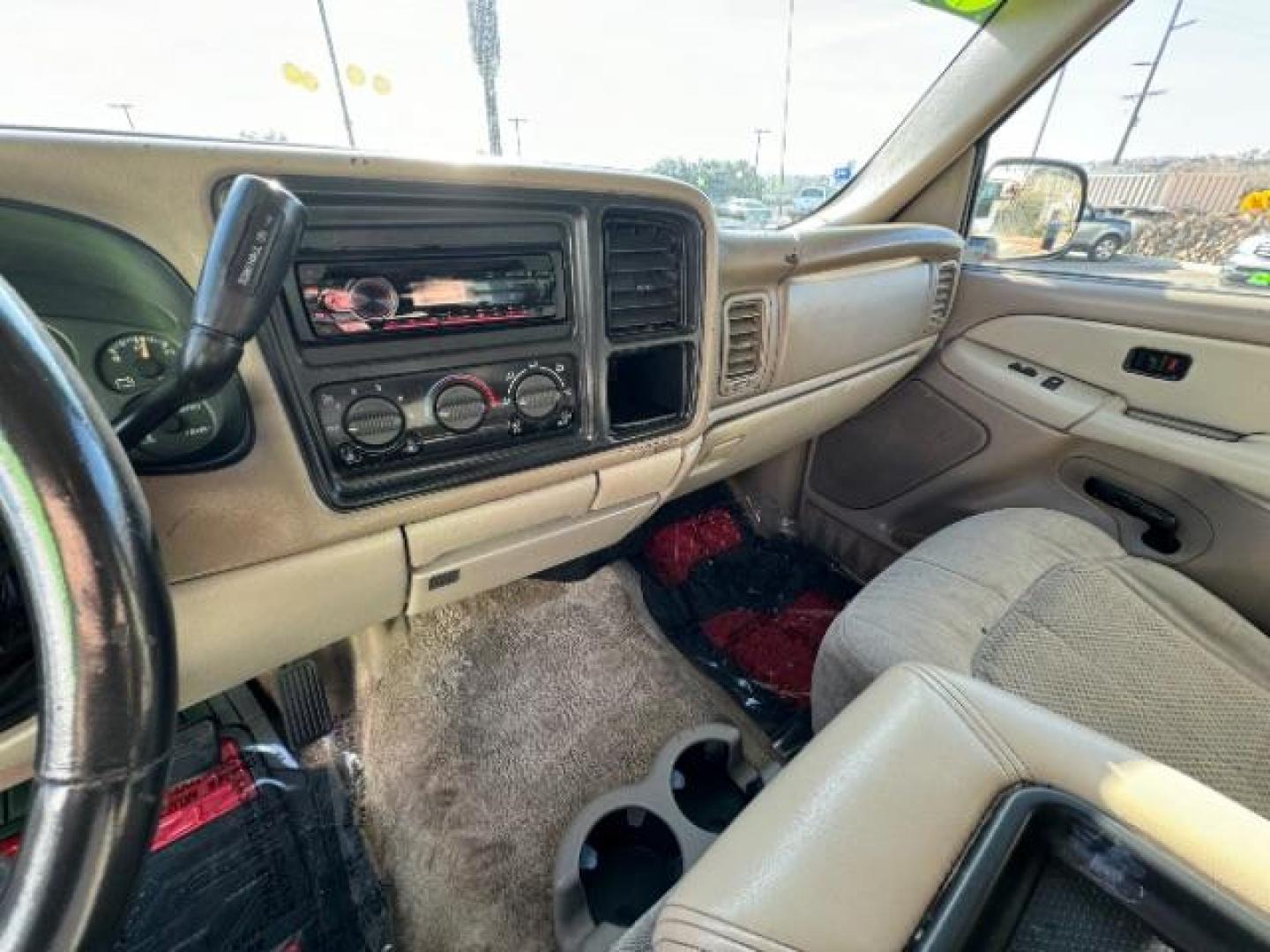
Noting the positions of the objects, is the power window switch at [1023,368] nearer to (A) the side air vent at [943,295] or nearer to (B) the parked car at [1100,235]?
(A) the side air vent at [943,295]

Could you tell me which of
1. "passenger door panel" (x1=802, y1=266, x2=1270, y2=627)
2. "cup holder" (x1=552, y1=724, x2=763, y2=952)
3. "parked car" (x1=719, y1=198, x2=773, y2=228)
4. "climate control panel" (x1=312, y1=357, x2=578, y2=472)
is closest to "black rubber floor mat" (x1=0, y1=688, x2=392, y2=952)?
"cup holder" (x1=552, y1=724, x2=763, y2=952)

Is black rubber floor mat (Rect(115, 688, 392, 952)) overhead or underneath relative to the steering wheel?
underneath

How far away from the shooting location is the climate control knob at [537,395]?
0.85 metres

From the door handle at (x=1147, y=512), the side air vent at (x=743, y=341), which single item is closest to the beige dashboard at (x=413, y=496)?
the side air vent at (x=743, y=341)

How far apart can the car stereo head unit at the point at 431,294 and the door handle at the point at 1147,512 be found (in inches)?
55.9

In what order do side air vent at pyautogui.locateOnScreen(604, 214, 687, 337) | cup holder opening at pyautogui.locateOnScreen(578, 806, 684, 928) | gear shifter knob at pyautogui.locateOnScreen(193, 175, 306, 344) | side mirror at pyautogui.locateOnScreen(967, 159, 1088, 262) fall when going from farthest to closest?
side mirror at pyautogui.locateOnScreen(967, 159, 1088, 262)
cup holder opening at pyautogui.locateOnScreen(578, 806, 684, 928)
side air vent at pyautogui.locateOnScreen(604, 214, 687, 337)
gear shifter knob at pyautogui.locateOnScreen(193, 175, 306, 344)

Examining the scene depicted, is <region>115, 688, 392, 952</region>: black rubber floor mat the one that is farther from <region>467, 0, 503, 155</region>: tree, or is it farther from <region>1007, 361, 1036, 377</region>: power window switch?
<region>1007, 361, 1036, 377</region>: power window switch

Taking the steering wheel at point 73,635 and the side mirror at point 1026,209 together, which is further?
the side mirror at point 1026,209

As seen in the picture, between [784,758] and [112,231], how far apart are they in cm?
142

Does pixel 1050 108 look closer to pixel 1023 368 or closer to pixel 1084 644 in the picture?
pixel 1023 368

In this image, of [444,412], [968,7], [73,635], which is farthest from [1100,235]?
[73,635]

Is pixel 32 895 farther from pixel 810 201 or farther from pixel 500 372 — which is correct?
pixel 810 201

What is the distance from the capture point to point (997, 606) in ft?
3.55

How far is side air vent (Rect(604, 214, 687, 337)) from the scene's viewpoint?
0.89 m
